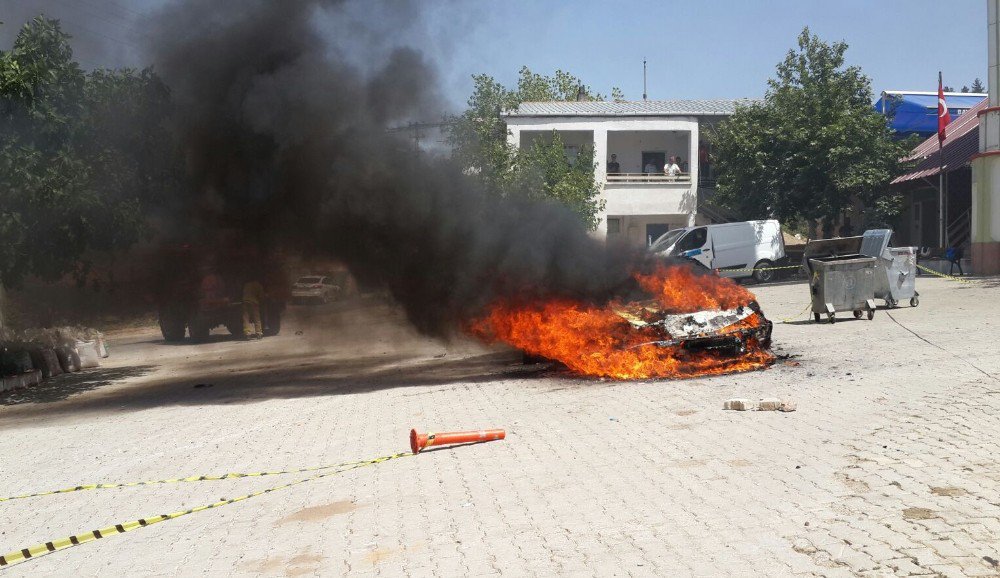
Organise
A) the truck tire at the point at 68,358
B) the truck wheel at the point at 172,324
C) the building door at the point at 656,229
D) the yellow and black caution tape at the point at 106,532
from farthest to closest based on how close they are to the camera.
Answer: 1. the building door at the point at 656,229
2. the truck wheel at the point at 172,324
3. the truck tire at the point at 68,358
4. the yellow and black caution tape at the point at 106,532

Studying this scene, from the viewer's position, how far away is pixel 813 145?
30.9 m

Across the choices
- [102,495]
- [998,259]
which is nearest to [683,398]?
[102,495]

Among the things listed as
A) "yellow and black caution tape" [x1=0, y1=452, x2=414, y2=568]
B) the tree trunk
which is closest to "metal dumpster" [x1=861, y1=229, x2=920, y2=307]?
"yellow and black caution tape" [x1=0, y1=452, x2=414, y2=568]

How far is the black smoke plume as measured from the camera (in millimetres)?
12766

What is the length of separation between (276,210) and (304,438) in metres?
5.66

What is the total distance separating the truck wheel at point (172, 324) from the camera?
22.0 meters

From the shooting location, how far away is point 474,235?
12.8 m

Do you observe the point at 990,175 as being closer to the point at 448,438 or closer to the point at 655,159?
the point at 655,159

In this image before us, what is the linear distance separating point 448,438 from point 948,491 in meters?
3.89

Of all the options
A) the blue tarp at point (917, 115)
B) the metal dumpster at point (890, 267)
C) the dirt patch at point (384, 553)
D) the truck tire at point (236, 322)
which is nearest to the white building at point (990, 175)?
the metal dumpster at point (890, 267)

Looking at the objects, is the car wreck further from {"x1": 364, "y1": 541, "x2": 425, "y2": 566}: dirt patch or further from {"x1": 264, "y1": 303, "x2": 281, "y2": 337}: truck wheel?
{"x1": 264, "y1": 303, "x2": 281, "y2": 337}: truck wheel

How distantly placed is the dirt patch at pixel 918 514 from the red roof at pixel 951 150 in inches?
1025

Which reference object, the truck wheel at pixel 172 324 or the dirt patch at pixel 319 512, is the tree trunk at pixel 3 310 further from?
the dirt patch at pixel 319 512

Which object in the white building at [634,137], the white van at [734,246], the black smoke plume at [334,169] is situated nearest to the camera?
the black smoke plume at [334,169]
